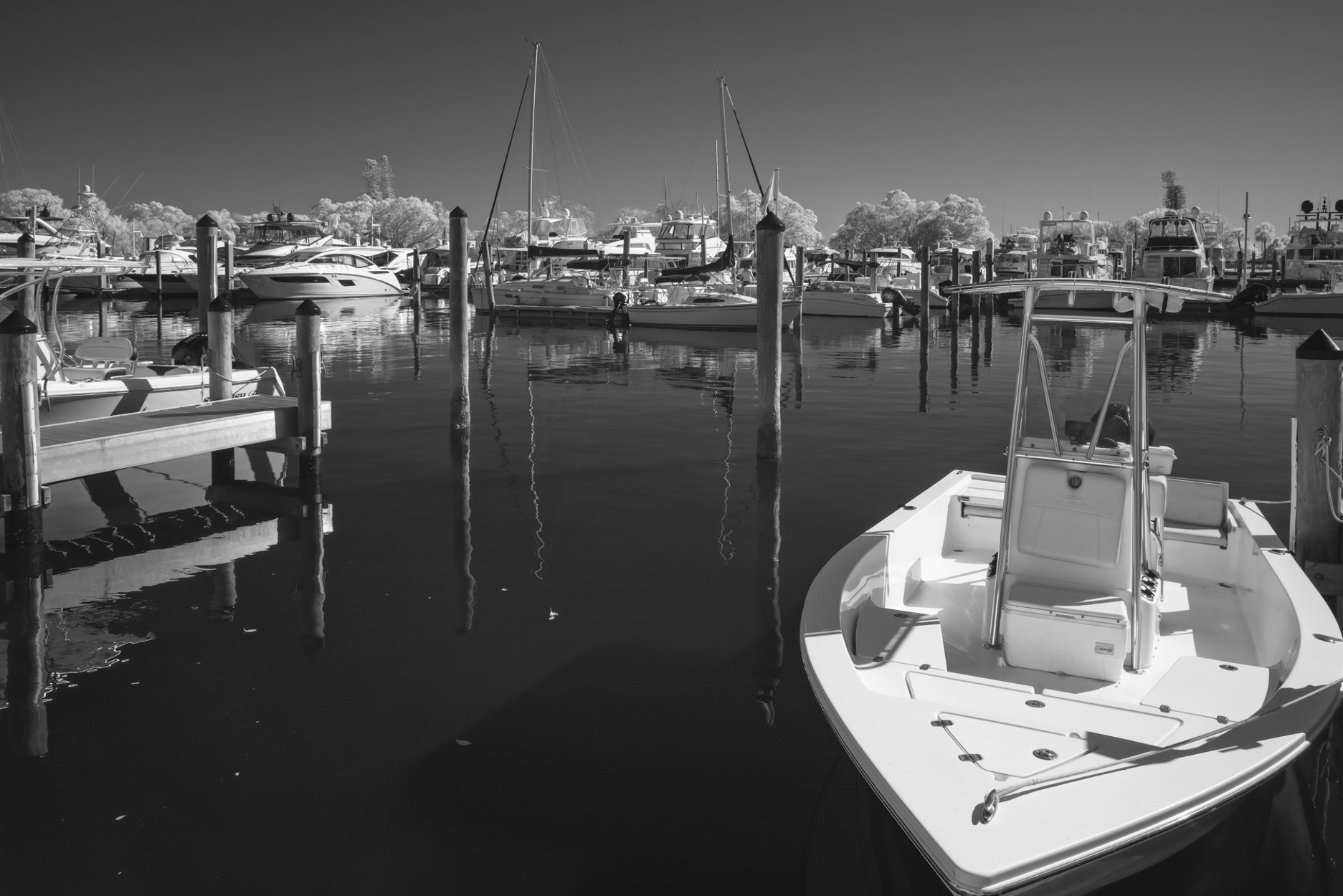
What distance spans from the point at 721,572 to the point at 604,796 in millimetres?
3564

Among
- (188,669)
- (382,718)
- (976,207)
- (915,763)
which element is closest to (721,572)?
(382,718)

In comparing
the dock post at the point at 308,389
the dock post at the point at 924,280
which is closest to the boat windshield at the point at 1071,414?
the dock post at the point at 308,389

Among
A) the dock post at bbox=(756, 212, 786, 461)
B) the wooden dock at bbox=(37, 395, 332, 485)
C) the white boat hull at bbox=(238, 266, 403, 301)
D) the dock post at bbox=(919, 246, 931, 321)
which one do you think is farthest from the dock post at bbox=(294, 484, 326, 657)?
the white boat hull at bbox=(238, 266, 403, 301)

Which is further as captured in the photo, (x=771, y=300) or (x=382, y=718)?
(x=771, y=300)

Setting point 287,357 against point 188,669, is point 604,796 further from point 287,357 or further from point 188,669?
point 287,357

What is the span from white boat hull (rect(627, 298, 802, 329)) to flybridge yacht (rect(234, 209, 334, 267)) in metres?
31.3

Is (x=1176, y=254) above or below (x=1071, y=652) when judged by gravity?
above

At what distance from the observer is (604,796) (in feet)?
15.7

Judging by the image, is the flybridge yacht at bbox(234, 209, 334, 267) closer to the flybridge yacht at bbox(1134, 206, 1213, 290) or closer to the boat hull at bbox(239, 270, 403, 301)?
the boat hull at bbox(239, 270, 403, 301)

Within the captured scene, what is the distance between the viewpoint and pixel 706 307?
3541 cm

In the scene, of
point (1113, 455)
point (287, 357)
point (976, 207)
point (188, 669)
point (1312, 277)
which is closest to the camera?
point (1113, 455)

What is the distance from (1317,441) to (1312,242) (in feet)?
185

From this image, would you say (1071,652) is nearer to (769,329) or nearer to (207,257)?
(769,329)

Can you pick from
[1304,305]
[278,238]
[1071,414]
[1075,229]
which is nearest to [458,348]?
[1071,414]
